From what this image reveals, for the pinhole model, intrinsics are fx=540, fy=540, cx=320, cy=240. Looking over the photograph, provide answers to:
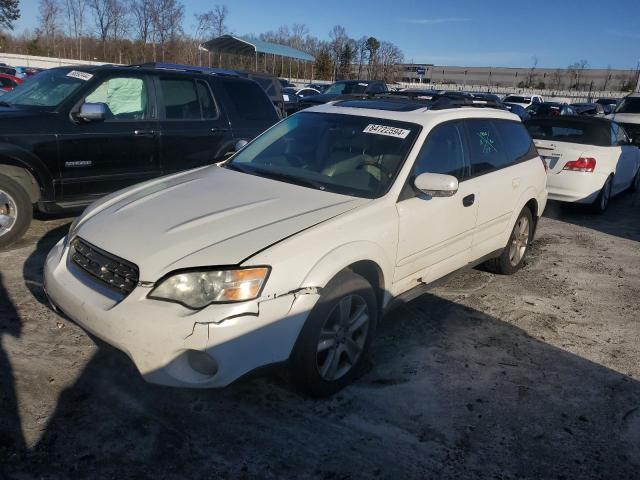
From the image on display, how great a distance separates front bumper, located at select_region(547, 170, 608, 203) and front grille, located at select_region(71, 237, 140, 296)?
24.0 ft

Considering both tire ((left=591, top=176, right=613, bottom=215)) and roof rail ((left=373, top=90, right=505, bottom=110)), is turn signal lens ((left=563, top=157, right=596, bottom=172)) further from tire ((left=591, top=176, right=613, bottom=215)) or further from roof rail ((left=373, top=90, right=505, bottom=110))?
roof rail ((left=373, top=90, right=505, bottom=110))

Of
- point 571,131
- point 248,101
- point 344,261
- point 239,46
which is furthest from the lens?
point 239,46

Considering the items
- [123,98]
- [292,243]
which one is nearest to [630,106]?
[123,98]

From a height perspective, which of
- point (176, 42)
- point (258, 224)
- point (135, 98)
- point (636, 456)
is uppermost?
point (176, 42)

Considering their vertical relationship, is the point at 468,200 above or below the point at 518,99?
below

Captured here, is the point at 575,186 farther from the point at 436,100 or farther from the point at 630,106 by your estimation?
the point at 630,106

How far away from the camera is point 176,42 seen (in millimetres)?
54281

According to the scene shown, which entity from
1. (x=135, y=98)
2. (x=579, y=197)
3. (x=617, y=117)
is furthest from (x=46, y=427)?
(x=617, y=117)

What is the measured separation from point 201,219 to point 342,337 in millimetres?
1077

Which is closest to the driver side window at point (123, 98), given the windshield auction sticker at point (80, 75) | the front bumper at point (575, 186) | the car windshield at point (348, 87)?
the windshield auction sticker at point (80, 75)

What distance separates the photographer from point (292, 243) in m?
2.85

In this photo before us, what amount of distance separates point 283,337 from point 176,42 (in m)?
57.2

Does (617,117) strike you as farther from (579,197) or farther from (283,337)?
(283,337)

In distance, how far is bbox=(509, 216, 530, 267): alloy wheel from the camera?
539cm
